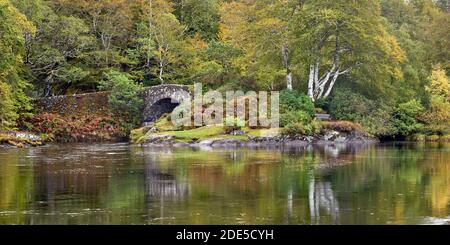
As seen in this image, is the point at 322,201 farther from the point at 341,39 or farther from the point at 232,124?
the point at 341,39

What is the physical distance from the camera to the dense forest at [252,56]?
5075cm

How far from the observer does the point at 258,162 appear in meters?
31.6

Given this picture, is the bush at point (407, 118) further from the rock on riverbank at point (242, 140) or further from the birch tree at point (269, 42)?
A: the birch tree at point (269, 42)

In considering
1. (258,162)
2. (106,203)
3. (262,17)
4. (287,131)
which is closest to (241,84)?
(262,17)

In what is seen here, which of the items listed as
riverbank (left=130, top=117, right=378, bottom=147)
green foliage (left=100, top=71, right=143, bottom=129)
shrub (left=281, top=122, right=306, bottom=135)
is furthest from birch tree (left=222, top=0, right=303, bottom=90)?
green foliage (left=100, top=71, right=143, bottom=129)

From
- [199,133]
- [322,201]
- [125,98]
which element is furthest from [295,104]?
[322,201]

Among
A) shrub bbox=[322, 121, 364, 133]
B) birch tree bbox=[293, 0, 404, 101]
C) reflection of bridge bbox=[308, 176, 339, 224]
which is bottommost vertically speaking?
reflection of bridge bbox=[308, 176, 339, 224]

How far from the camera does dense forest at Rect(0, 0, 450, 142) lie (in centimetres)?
5075

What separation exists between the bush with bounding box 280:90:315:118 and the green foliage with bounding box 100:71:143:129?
1151cm

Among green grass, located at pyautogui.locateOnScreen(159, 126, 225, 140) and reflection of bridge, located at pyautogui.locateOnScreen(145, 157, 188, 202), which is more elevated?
green grass, located at pyautogui.locateOnScreen(159, 126, 225, 140)

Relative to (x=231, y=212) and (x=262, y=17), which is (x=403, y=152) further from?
(x=231, y=212)

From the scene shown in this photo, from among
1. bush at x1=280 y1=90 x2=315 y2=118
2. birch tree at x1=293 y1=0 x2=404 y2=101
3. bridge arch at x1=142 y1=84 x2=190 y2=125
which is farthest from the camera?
bridge arch at x1=142 y1=84 x2=190 y2=125

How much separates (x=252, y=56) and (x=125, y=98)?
9861 mm

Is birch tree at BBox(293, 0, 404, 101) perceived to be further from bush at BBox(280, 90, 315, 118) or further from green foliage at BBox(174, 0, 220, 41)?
green foliage at BBox(174, 0, 220, 41)
